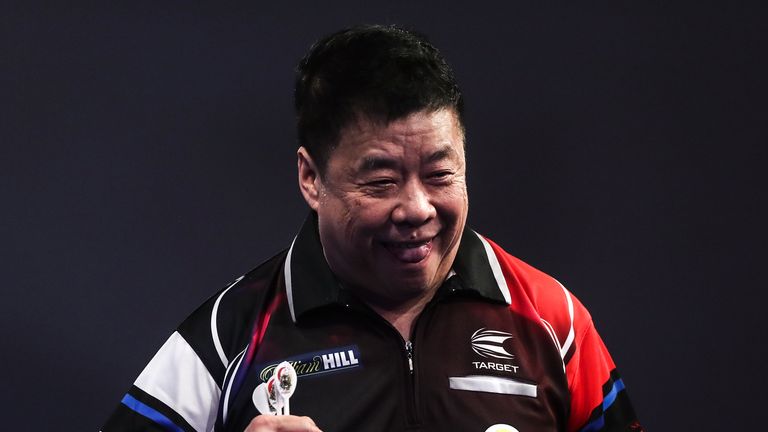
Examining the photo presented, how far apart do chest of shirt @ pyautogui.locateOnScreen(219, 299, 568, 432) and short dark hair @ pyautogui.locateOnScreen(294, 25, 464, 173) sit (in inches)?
8.8

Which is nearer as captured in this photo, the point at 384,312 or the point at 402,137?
the point at 402,137

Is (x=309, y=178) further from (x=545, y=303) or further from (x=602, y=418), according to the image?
(x=602, y=418)

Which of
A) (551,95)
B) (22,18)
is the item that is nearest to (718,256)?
(551,95)

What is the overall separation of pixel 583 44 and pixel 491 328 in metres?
0.81

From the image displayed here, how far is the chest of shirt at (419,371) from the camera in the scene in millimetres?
1396

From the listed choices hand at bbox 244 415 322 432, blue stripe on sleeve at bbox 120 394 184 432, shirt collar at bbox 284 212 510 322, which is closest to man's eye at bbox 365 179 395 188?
shirt collar at bbox 284 212 510 322

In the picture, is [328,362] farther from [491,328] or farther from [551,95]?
[551,95]

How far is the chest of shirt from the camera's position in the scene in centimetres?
140

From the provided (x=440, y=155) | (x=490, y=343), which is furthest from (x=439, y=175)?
(x=490, y=343)

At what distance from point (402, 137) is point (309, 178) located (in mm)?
163

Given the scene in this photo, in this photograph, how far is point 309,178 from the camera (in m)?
1.41

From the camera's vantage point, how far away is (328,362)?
4.66 ft

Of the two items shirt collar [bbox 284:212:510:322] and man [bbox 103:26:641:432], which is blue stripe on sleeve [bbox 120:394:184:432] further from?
shirt collar [bbox 284:212:510:322]

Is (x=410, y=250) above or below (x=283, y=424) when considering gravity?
above
